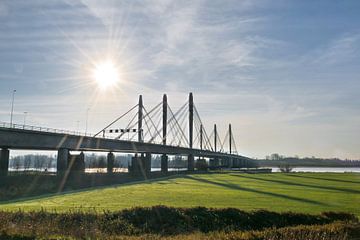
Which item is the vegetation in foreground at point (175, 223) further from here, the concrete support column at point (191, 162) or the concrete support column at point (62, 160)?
the concrete support column at point (191, 162)

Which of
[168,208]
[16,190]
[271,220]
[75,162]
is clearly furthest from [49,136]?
[271,220]

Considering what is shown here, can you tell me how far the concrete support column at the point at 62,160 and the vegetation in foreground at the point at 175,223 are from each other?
45.9 meters

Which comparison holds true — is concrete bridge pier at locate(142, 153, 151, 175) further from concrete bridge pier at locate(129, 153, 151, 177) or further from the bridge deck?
the bridge deck

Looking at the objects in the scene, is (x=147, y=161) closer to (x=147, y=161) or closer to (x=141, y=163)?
(x=147, y=161)

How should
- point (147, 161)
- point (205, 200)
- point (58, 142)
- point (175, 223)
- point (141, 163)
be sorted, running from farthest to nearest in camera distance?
point (147, 161)
point (141, 163)
point (58, 142)
point (205, 200)
point (175, 223)

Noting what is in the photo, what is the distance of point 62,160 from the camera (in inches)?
2719

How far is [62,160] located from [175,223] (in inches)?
1940

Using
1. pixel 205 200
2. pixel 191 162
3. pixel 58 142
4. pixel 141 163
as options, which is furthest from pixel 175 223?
pixel 191 162

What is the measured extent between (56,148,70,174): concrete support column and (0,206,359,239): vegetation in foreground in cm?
4591

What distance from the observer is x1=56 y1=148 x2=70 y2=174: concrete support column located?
68938 millimetres

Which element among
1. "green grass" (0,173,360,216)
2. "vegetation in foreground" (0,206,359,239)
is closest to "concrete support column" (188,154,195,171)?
"green grass" (0,173,360,216)

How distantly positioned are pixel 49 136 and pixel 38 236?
170 ft

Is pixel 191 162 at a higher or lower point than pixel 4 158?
higher

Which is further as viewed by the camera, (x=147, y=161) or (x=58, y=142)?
(x=147, y=161)
